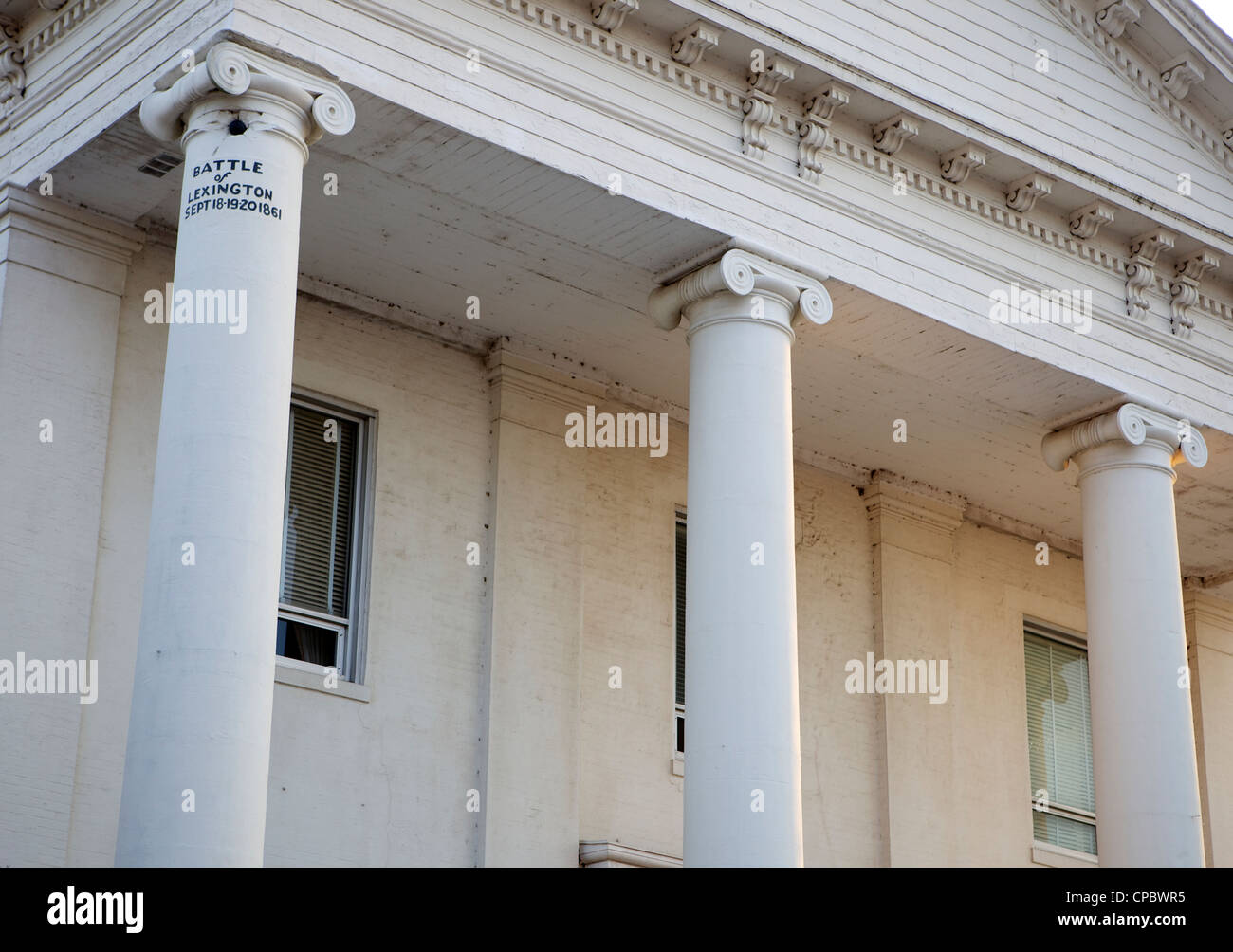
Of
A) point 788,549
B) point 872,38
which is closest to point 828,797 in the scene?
point 788,549

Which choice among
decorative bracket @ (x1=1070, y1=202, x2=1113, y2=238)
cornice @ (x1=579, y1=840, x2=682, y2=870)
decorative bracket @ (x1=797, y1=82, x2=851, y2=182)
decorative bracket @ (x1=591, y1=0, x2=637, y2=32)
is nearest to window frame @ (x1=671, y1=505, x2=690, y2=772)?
cornice @ (x1=579, y1=840, x2=682, y2=870)

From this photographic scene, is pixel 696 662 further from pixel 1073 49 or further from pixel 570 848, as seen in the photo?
pixel 1073 49

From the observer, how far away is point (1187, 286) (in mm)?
17766

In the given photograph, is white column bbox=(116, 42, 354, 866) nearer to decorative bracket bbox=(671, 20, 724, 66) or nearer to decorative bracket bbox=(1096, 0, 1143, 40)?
decorative bracket bbox=(671, 20, 724, 66)

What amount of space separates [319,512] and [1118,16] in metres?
8.70

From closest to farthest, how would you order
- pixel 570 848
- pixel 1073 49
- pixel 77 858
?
pixel 77 858, pixel 570 848, pixel 1073 49

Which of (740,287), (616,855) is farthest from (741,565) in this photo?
(616,855)

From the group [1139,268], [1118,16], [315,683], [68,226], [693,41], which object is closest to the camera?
[68,226]

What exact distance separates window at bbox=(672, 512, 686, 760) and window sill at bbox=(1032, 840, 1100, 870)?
4445mm

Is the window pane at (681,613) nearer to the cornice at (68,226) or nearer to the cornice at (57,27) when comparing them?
the cornice at (68,226)

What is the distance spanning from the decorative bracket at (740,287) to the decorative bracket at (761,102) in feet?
3.02

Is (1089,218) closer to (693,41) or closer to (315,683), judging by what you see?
(693,41)

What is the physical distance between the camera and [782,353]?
47.7 ft
